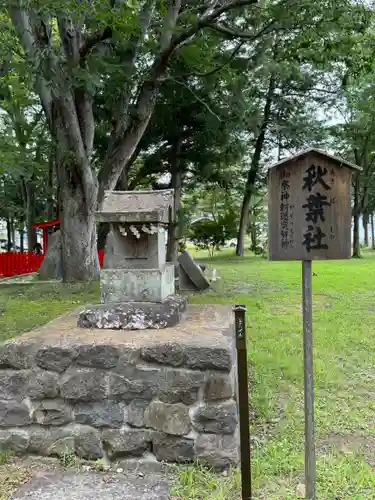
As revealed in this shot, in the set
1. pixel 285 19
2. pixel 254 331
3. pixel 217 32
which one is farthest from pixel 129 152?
pixel 254 331

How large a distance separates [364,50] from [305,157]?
349 inches

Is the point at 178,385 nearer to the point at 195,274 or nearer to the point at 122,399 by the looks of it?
the point at 122,399

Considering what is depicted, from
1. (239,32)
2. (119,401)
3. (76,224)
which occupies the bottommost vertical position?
(119,401)

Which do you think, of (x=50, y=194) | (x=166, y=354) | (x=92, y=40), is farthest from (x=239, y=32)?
(x=50, y=194)

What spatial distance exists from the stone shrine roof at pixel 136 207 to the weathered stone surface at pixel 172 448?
177 centimetres

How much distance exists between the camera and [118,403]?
11.0ft

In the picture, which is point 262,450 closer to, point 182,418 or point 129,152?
point 182,418

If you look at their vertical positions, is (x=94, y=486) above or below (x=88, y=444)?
below

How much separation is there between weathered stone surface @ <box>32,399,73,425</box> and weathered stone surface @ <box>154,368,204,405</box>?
0.69 m

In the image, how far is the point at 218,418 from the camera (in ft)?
10.5

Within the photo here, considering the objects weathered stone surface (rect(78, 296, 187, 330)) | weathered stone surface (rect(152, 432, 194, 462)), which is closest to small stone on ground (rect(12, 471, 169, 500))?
weathered stone surface (rect(152, 432, 194, 462))

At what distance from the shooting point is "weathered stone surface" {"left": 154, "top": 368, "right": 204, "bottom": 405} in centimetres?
325

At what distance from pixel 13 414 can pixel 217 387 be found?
1533 mm

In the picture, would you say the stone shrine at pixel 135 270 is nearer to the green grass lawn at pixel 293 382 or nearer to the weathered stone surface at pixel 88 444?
the weathered stone surface at pixel 88 444
